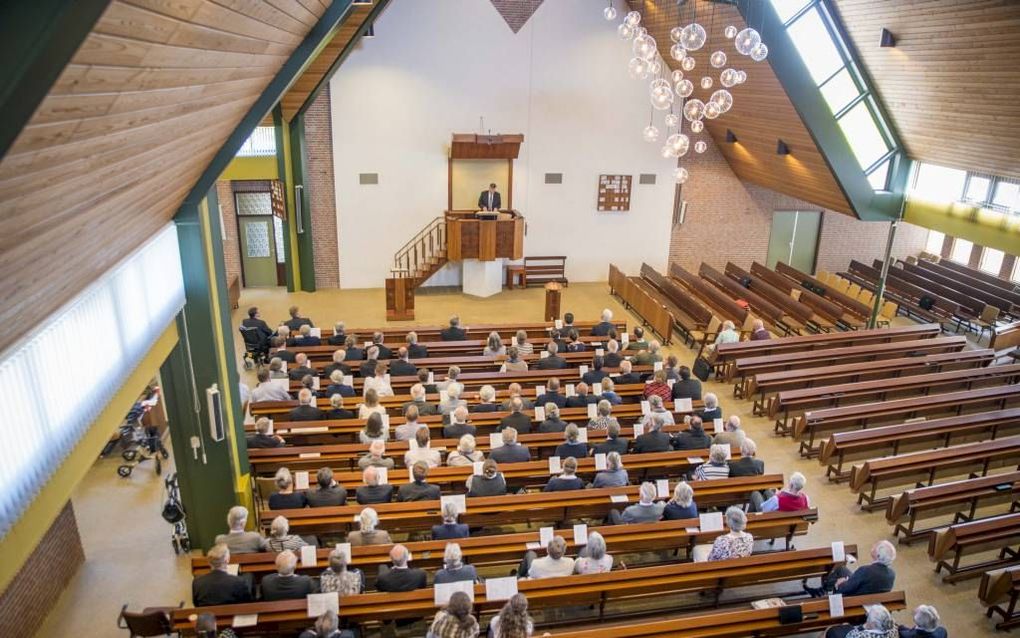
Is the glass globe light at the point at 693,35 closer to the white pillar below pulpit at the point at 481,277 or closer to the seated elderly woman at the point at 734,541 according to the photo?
the seated elderly woman at the point at 734,541

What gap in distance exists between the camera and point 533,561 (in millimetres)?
5777

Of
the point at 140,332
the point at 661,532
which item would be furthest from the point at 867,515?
the point at 140,332

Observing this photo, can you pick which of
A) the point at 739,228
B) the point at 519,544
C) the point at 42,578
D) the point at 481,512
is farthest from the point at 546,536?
the point at 739,228

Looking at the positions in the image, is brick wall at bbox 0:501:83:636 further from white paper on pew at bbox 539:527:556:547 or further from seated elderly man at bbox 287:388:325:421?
white paper on pew at bbox 539:527:556:547

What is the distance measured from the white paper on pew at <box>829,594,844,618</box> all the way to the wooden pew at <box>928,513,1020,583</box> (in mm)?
1953

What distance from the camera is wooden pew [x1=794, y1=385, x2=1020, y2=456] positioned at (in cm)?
909

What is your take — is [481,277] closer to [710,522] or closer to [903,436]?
[903,436]

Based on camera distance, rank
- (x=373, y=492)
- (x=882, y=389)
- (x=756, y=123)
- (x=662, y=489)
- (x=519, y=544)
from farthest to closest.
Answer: (x=756, y=123)
(x=882, y=389)
(x=662, y=489)
(x=373, y=492)
(x=519, y=544)

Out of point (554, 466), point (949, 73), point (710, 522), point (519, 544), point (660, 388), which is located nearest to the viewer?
point (519, 544)

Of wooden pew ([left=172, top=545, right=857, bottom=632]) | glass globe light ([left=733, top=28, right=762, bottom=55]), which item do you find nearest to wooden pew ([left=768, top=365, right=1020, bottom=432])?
wooden pew ([left=172, top=545, right=857, bottom=632])

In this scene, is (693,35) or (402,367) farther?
(402,367)

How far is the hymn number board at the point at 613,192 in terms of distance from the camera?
1606 centimetres

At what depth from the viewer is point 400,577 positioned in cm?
539

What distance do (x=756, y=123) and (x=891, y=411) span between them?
6.81 meters
